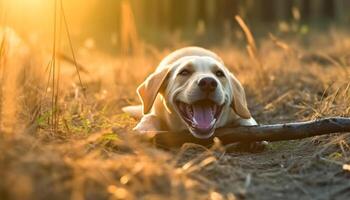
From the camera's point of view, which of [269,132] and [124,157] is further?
[269,132]

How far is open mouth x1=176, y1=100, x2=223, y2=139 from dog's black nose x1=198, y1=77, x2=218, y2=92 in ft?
0.42

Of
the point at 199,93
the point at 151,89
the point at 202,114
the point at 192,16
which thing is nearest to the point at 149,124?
the point at 151,89

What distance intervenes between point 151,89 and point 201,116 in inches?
22.2

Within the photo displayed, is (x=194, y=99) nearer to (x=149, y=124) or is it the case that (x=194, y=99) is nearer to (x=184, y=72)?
(x=184, y=72)

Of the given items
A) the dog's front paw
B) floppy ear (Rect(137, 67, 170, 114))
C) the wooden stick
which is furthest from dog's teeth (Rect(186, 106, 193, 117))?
the dog's front paw

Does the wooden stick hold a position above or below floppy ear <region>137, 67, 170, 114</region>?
below

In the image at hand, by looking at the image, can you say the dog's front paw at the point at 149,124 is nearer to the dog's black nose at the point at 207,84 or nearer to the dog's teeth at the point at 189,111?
the dog's teeth at the point at 189,111

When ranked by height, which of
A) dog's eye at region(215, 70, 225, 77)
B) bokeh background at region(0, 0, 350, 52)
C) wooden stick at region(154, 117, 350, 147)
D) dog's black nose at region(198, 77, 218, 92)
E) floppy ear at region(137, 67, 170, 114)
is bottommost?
bokeh background at region(0, 0, 350, 52)

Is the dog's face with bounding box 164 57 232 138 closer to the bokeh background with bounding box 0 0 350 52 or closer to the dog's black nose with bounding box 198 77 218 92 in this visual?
the dog's black nose with bounding box 198 77 218 92

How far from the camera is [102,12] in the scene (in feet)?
65.9

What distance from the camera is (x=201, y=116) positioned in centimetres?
486

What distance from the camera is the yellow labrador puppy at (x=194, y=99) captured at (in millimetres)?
4762

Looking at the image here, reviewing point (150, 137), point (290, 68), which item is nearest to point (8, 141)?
point (150, 137)

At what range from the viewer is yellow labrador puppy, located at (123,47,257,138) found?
4.76m
